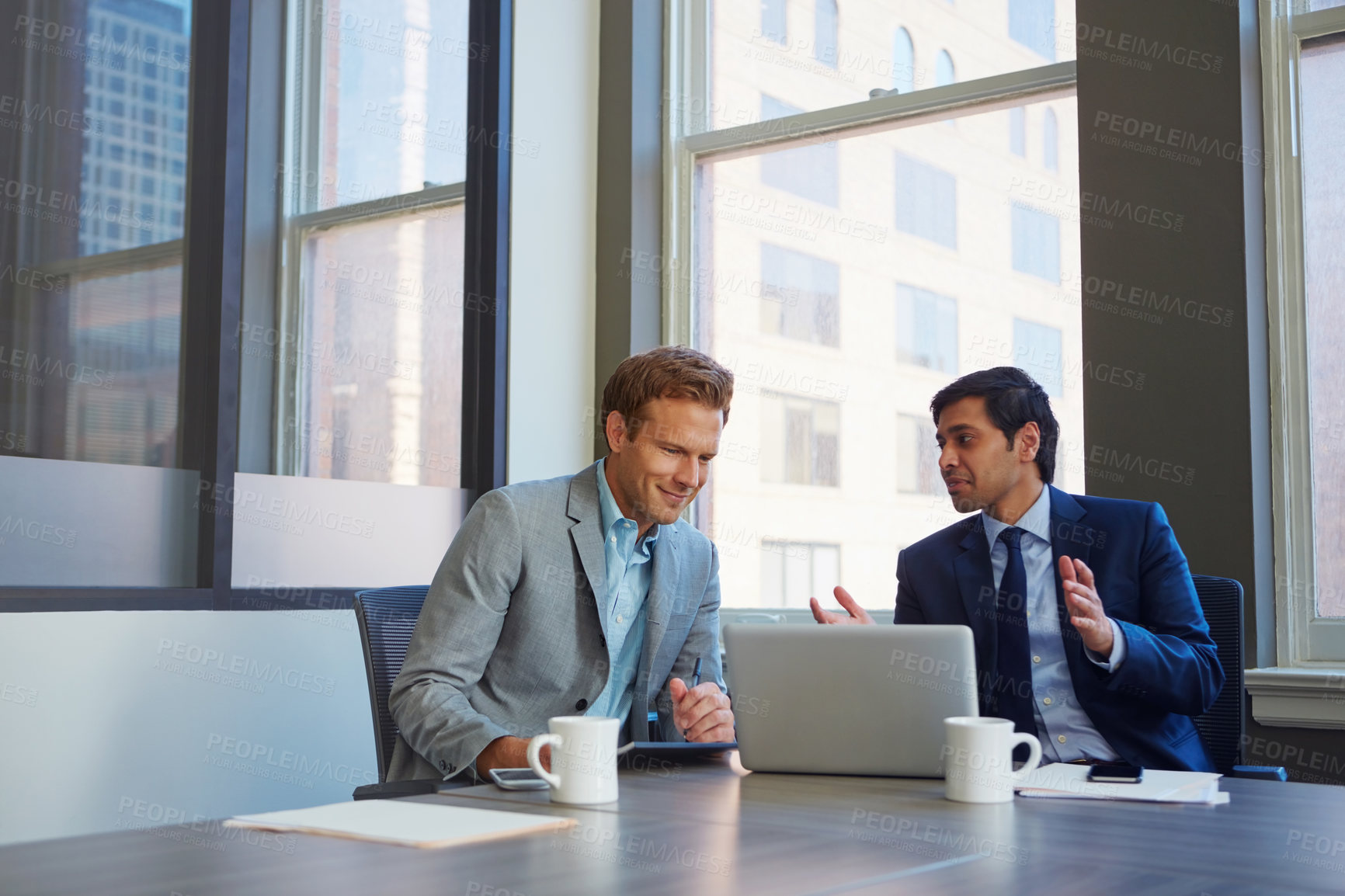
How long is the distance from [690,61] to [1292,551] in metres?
2.51

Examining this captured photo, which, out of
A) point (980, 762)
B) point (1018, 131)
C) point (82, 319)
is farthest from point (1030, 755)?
point (82, 319)

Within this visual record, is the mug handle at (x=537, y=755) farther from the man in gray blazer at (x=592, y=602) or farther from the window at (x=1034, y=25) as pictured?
the window at (x=1034, y=25)

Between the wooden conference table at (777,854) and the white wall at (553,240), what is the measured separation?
2453mm

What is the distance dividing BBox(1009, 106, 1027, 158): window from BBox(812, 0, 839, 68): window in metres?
0.65

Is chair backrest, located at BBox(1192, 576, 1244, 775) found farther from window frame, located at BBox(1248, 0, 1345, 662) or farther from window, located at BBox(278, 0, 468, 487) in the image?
window, located at BBox(278, 0, 468, 487)

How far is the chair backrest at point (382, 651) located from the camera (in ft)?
6.97

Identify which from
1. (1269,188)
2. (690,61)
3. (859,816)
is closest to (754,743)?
(859,816)

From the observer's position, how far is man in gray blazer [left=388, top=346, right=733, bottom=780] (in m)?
2.01

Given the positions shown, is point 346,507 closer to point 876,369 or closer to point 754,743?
point 876,369

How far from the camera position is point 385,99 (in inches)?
168

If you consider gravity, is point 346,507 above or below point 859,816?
above

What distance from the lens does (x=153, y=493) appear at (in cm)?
286

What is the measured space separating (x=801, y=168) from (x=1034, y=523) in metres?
1.92

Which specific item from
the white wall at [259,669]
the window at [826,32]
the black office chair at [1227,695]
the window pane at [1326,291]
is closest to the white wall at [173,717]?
the white wall at [259,669]
